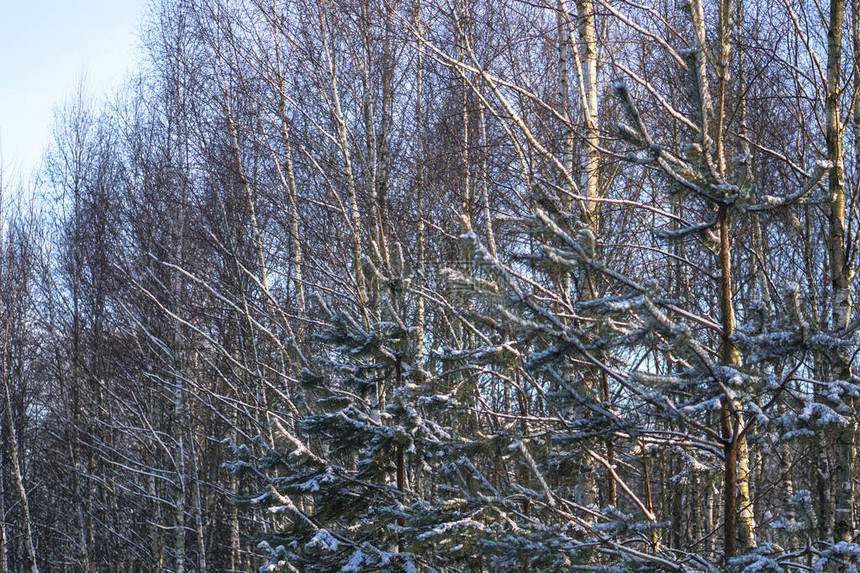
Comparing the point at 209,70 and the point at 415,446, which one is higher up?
the point at 209,70

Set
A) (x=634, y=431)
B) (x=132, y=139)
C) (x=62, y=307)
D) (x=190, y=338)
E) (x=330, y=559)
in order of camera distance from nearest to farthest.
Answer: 1. (x=634, y=431)
2. (x=330, y=559)
3. (x=190, y=338)
4. (x=132, y=139)
5. (x=62, y=307)

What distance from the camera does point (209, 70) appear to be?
374 inches

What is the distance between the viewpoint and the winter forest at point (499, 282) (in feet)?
11.1

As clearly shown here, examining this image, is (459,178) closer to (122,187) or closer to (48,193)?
(122,187)

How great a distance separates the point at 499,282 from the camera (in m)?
3.23

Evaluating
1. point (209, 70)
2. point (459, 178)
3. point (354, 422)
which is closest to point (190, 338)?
point (209, 70)

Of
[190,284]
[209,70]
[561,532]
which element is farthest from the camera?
[190,284]

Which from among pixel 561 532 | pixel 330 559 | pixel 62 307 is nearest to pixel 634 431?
pixel 561 532

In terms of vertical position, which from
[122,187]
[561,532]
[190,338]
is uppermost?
[122,187]

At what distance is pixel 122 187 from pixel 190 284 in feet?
9.51

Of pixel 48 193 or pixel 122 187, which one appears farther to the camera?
pixel 48 193

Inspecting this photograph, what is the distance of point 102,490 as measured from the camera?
1616 cm

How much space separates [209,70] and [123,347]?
17.3ft

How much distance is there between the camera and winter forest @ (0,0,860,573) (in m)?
3.37
